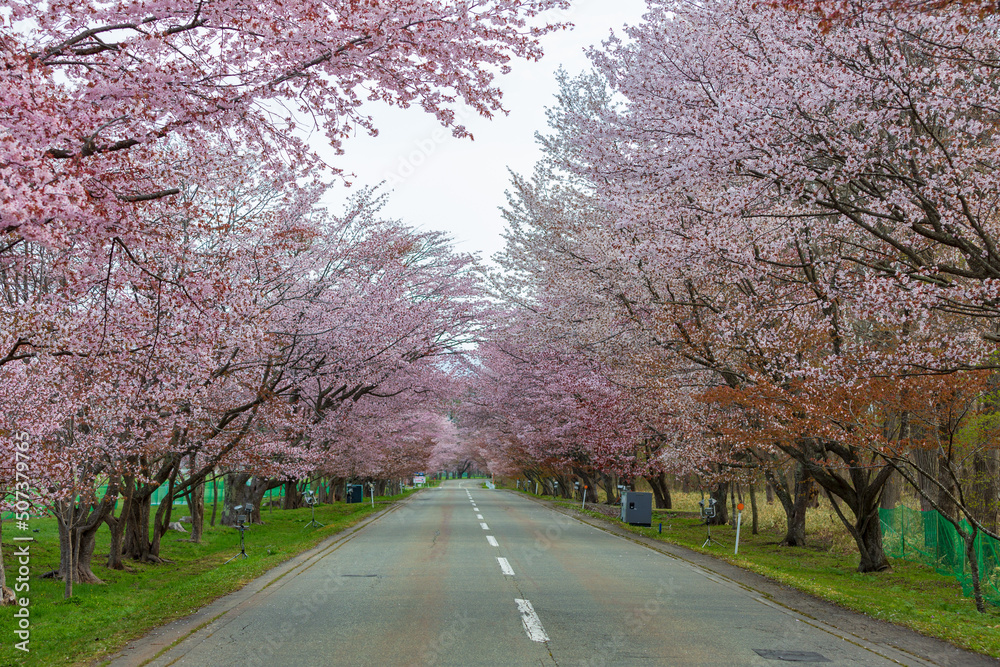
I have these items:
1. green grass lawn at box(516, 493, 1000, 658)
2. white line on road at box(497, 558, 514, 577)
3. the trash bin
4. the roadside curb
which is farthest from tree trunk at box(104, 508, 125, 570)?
the trash bin

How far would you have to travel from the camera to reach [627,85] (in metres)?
12.3

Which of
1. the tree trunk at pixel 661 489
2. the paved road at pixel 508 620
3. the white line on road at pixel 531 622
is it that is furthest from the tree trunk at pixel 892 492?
the white line on road at pixel 531 622

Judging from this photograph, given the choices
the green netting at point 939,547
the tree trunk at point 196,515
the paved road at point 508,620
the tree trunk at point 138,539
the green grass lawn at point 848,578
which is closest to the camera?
the paved road at point 508,620

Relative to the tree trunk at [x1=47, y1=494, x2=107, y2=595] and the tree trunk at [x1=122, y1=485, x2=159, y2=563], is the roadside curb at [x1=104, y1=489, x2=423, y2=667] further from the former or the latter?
the tree trunk at [x1=122, y1=485, x2=159, y2=563]

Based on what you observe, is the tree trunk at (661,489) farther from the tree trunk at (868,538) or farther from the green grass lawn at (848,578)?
the tree trunk at (868,538)

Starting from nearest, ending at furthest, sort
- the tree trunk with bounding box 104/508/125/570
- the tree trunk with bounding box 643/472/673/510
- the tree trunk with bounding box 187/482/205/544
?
1. the tree trunk with bounding box 104/508/125/570
2. the tree trunk with bounding box 187/482/205/544
3. the tree trunk with bounding box 643/472/673/510

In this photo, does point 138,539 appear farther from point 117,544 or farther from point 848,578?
point 848,578

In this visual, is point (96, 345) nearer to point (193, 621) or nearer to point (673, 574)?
point (193, 621)

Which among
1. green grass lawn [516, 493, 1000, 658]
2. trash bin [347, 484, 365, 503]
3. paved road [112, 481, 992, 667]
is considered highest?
paved road [112, 481, 992, 667]

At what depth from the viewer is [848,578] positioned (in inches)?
582

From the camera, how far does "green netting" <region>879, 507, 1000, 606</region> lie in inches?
458

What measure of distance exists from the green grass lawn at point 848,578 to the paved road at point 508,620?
3.71 ft

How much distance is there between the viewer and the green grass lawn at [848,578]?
8.95 m

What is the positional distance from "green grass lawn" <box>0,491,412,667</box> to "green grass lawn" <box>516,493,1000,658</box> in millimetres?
9000
